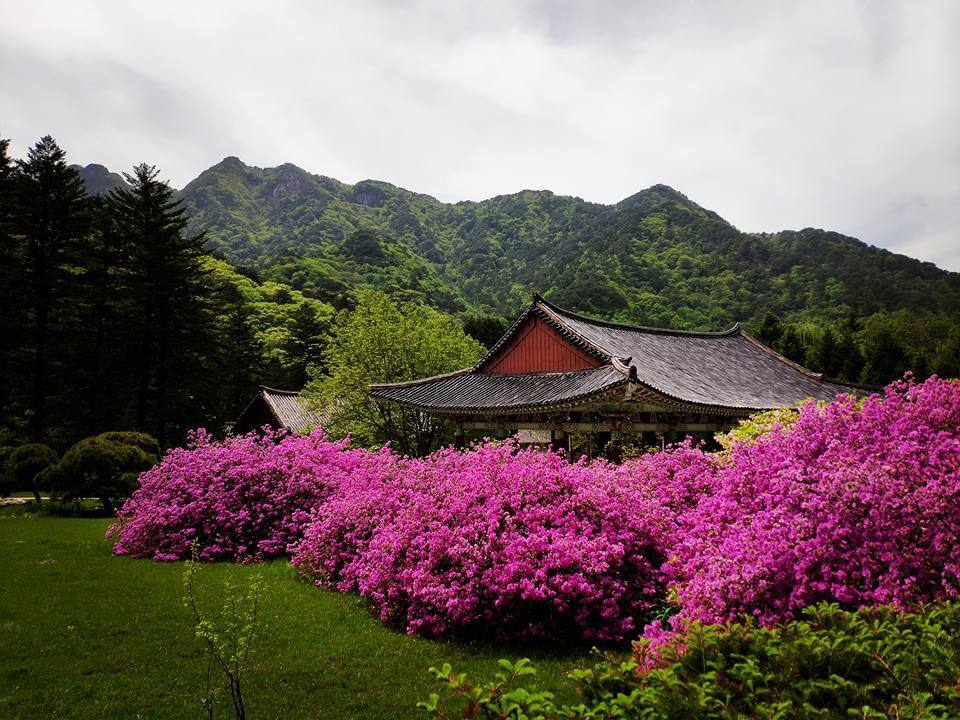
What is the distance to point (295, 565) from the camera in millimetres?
10742

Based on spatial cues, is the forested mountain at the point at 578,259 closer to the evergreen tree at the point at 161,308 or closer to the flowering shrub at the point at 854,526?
the evergreen tree at the point at 161,308

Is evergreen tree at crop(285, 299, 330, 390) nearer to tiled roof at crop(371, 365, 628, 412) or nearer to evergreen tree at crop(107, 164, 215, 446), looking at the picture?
evergreen tree at crop(107, 164, 215, 446)

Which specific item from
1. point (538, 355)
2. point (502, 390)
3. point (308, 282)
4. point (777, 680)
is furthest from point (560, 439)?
point (308, 282)

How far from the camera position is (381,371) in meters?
26.3

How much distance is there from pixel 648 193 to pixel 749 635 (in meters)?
129

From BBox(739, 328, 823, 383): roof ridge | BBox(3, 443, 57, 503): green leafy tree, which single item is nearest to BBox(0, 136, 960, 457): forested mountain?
BBox(3, 443, 57, 503): green leafy tree

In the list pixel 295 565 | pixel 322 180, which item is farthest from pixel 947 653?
pixel 322 180

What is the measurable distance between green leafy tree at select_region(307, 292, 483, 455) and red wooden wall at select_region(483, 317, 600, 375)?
16.0 ft

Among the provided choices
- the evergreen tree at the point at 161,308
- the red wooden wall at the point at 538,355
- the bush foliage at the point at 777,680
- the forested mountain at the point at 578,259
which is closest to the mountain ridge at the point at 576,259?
the forested mountain at the point at 578,259

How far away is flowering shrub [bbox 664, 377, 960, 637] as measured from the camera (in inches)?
181

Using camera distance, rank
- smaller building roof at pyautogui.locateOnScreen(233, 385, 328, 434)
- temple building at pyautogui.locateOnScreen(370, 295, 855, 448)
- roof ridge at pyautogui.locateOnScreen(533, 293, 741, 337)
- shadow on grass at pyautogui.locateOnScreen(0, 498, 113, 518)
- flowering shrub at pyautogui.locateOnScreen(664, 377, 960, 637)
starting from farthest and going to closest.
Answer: smaller building roof at pyautogui.locateOnScreen(233, 385, 328, 434)
roof ridge at pyautogui.locateOnScreen(533, 293, 741, 337)
shadow on grass at pyautogui.locateOnScreen(0, 498, 113, 518)
temple building at pyautogui.locateOnScreen(370, 295, 855, 448)
flowering shrub at pyautogui.locateOnScreen(664, 377, 960, 637)

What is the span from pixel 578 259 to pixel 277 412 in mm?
62370

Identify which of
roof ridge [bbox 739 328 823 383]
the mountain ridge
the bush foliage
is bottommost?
the bush foliage

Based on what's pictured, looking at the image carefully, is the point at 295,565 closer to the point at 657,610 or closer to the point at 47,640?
the point at 47,640
